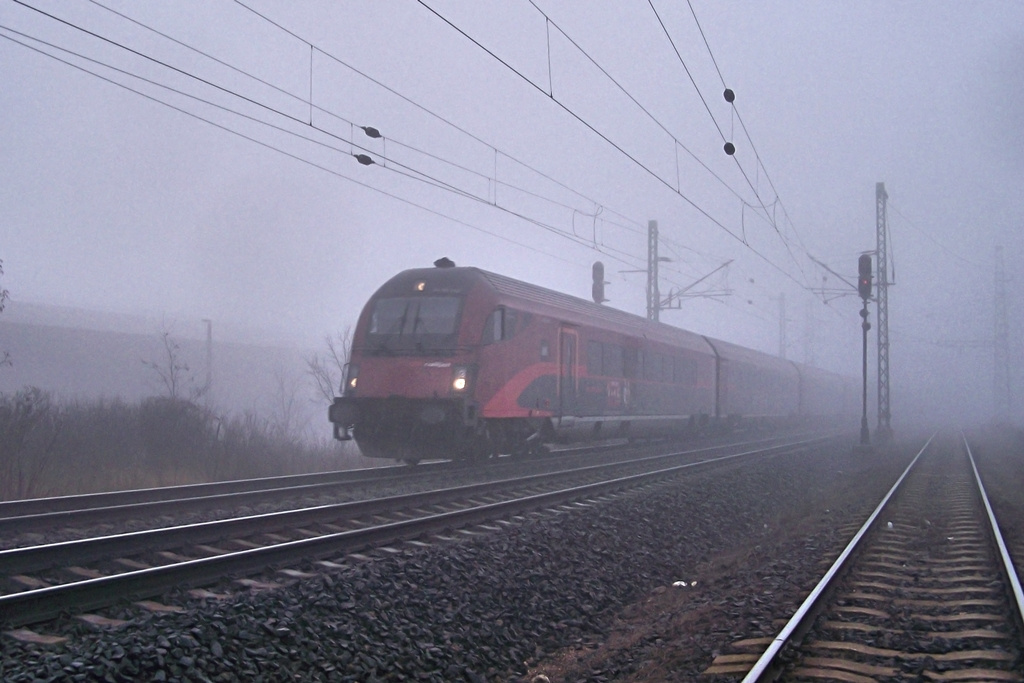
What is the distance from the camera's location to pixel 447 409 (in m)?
13.9

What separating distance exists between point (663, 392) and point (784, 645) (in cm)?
1848

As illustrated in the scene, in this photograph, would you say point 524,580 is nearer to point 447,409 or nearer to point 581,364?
point 447,409

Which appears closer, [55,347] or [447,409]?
[447,409]

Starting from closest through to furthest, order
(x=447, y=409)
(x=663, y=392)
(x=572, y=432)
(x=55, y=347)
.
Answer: (x=447, y=409), (x=572, y=432), (x=663, y=392), (x=55, y=347)

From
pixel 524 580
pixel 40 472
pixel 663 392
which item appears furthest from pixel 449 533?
pixel 663 392

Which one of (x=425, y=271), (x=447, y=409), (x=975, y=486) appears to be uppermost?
(x=425, y=271)

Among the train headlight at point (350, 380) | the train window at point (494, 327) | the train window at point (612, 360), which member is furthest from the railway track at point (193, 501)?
the train window at point (612, 360)

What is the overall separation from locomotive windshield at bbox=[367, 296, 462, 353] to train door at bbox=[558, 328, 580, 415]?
3.33 meters

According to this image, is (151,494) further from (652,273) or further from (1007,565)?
(652,273)

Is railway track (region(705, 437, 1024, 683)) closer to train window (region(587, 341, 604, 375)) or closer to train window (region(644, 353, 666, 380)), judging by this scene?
train window (region(587, 341, 604, 375))

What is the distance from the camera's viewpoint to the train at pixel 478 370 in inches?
562

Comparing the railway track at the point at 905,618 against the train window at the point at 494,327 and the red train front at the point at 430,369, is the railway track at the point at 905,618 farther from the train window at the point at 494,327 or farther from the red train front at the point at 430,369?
the train window at the point at 494,327

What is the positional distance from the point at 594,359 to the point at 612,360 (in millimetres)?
1153

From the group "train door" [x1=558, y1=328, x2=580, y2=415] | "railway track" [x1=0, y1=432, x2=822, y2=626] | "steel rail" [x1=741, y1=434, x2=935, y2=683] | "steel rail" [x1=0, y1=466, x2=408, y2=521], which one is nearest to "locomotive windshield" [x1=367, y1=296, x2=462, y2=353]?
"steel rail" [x1=0, y1=466, x2=408, y2=521]
